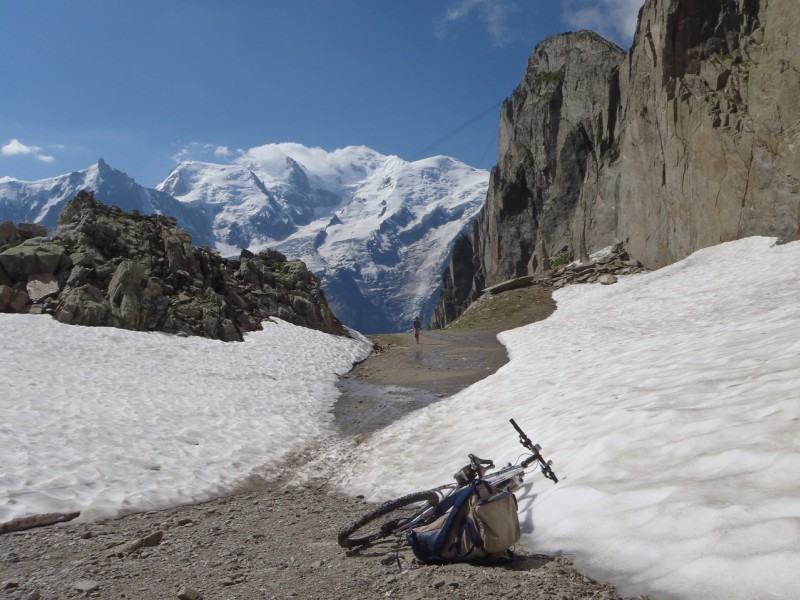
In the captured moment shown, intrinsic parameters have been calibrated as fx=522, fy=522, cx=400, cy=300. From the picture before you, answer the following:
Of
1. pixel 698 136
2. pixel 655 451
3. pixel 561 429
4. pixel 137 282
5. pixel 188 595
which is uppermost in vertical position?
pixel 698 136

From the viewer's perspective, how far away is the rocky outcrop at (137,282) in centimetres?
2542

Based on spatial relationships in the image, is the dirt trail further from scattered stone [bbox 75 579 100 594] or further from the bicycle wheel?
scattered stone [bbox 75 579 100 594]

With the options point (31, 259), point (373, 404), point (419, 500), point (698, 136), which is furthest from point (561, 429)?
point (698, 136)

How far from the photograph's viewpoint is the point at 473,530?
539 cm

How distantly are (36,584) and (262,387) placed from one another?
1278cm

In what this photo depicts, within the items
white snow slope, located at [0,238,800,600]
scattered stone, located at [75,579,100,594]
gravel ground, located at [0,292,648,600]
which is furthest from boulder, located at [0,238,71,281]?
scattered stone, located at [75,579,100,594]

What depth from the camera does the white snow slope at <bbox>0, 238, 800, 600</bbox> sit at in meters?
4.89

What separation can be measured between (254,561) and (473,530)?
3.36 metres

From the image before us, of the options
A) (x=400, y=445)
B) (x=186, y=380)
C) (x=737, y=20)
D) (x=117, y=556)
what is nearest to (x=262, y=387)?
(x=186, y=380)

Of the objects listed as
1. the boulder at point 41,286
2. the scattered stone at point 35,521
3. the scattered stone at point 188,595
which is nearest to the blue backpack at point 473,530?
the scattered stone at point 188,595

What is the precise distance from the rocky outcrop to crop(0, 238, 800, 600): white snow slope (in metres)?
2.11

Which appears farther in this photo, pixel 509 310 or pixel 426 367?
pixel 509 310

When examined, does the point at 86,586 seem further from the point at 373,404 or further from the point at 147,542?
the point at 373,404

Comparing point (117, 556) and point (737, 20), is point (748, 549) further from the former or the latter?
point (737, 20)
